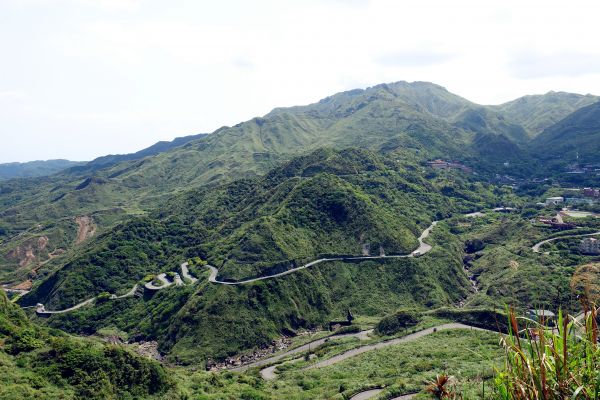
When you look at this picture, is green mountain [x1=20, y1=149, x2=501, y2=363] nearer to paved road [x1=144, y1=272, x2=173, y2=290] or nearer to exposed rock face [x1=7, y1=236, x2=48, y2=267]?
paved road [x1=144, y1=272, x2=173, y2=290]

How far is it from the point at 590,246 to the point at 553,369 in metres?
124

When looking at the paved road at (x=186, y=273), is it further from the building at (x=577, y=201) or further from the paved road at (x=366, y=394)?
the building at (x=577, y=201)

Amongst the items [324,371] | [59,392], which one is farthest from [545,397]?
[324,371]

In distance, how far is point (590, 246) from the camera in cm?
10981

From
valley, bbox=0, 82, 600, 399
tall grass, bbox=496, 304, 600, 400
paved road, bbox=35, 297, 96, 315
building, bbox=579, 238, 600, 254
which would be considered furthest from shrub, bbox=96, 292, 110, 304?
building, bbox=579, 238, 600, 254

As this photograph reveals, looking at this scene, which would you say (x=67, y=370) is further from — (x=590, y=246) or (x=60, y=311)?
(x=590, y=246)

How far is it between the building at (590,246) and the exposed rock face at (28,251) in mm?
215201

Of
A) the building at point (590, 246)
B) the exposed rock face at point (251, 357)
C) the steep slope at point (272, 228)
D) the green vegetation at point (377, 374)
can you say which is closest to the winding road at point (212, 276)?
the steep slope at point (272, 228)

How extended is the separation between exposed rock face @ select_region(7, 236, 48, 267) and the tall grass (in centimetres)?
20930

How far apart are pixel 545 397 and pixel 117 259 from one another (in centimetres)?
14037

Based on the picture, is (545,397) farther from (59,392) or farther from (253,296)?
(253,296)

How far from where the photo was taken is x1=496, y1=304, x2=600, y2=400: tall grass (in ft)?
36.9

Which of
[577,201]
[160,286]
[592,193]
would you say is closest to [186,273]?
[160,286]

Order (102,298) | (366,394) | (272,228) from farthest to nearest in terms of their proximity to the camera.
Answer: (272,228) < (102,298) < (366,394)
